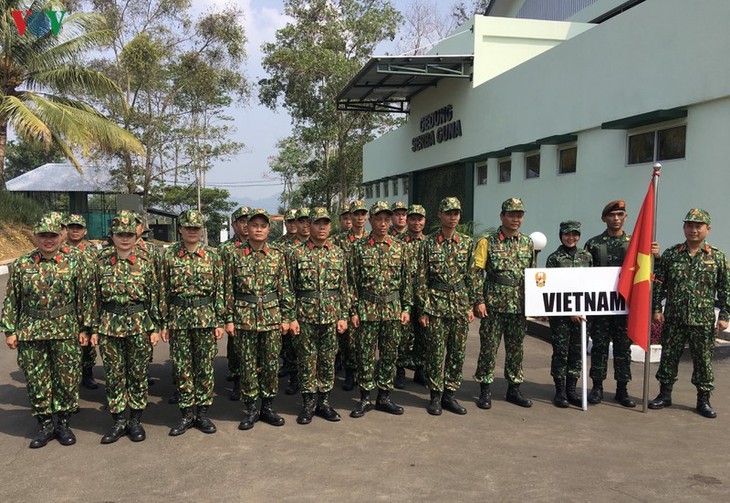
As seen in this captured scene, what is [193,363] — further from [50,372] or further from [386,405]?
[386,405]

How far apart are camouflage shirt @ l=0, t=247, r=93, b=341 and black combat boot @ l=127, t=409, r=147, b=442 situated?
2.47 feet

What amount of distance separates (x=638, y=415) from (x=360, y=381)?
7.99ft

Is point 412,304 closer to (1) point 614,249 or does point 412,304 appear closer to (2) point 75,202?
(1) point 614,249

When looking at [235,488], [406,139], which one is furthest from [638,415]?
[406,139]

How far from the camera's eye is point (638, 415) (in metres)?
4.80

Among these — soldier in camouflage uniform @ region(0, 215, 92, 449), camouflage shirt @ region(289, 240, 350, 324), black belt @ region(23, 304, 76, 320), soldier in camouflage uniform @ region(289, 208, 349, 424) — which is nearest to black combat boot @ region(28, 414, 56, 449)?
soldier in camouflage uniform @ region(0, 215, 92, 449)

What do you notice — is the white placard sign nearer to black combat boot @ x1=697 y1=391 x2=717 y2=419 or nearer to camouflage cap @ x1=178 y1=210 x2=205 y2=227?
black combat boot @ x1=697 y1=391 x2=717 y2=419

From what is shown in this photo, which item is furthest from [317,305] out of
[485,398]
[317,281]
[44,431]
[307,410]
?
[44,431]

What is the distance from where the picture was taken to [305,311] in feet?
14.9

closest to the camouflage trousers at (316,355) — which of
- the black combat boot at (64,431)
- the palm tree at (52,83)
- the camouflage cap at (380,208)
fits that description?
the camouflage cap at (380,208)

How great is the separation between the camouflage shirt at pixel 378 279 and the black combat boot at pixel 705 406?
2681 millimetres

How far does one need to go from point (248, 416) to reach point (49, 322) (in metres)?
1.65

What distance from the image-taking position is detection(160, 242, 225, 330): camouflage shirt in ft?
13.9

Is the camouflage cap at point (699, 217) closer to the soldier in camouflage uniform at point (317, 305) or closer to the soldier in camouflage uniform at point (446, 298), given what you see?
the soldier in camouflage uniform at point (446, 298)
